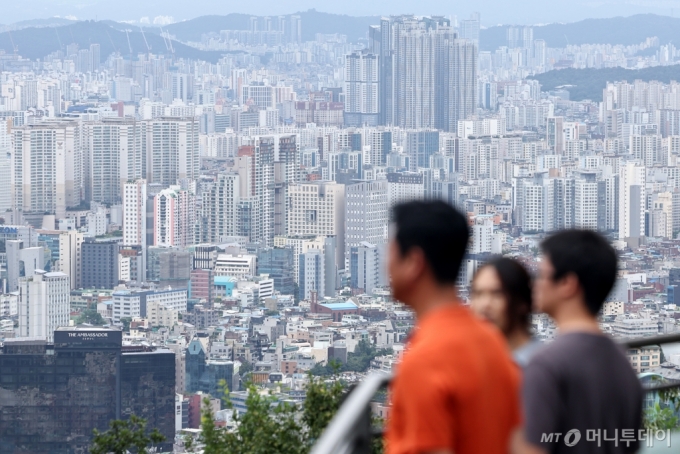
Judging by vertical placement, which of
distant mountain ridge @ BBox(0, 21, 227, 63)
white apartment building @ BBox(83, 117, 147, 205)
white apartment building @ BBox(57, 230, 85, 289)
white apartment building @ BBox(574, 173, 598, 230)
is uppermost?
distant mountain ridge @ BBox(0, 21, 227, 63)

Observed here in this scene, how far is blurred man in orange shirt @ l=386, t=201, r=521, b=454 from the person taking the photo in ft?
1.80

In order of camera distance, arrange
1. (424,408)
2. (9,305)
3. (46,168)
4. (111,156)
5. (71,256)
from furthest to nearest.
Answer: (111,156) < (46,168) < (71,256) < (9,305) < (424,408)

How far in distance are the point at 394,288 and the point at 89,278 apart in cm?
2107

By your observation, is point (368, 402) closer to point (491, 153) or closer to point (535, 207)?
point (535, 207)

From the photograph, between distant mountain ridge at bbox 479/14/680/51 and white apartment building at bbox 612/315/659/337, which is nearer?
white apartment building at bbox 612/315/659/337

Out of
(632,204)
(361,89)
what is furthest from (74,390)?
(361,89)

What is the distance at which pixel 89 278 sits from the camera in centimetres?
2116

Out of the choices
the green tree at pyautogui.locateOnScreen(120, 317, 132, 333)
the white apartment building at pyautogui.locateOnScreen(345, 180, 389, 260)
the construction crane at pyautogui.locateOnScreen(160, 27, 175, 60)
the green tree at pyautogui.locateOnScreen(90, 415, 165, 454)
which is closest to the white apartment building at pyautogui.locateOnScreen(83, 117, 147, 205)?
the white apartment building at pyautogui.locateOnScreen(345, 180, 389, 260)

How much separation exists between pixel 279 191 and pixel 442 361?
2505cm

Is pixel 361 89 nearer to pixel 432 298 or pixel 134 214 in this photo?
pixel 134 214

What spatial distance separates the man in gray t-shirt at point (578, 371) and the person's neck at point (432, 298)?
0.07 meters

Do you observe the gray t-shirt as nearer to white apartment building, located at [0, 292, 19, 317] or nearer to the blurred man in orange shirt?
the blurred man in orange shirt

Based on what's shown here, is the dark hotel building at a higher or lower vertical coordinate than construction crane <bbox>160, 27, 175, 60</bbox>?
lower

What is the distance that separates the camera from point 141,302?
18.7m
